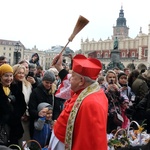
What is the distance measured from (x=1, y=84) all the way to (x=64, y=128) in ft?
4.51

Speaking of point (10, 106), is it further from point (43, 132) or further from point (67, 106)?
point (67, 106)

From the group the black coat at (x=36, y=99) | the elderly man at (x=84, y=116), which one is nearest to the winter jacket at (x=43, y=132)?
A: the black coat at (x=36, y=99)

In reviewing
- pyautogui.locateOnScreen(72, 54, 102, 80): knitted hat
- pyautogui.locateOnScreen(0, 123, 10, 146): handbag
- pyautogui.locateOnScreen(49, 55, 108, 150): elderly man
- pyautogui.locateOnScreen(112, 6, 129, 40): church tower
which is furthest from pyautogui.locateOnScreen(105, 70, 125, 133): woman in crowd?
pyautogui.locateOnScreen(112, 6, 129, 40): church tower

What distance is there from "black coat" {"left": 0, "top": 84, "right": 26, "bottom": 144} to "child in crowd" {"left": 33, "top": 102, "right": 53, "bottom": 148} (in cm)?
25

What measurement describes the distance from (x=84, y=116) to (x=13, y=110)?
1.52 meters

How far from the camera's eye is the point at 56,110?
4645mm

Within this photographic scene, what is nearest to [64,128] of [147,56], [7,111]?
[7,111]

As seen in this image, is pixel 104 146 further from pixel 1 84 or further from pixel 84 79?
pixel 1 84

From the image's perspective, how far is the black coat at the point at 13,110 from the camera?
3.63 metres

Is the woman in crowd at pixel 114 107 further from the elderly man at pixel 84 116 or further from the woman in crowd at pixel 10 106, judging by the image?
the elderly man at pixel 84 116

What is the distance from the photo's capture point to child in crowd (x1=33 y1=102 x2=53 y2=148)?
13.4 feet

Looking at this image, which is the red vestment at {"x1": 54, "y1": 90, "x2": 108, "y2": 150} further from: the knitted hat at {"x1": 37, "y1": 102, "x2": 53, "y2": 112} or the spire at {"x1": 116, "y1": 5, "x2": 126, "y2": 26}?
the spire at {"x1": 116, "y1": 5, "x2": 126, "y2": 26}

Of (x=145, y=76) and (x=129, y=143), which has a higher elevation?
(x=145, y=76)

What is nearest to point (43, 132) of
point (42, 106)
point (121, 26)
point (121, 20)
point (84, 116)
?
point (42, 106)
